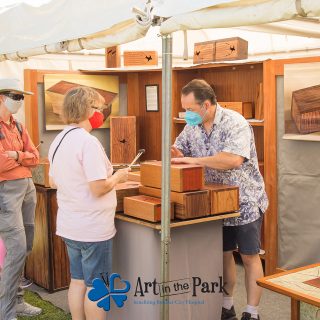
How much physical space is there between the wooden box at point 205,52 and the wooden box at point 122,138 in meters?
0.84

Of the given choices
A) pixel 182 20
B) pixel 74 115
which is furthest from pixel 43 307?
pixel 182 20

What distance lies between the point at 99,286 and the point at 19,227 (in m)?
0.89

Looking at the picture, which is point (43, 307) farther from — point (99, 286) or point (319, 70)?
point (319, 70)

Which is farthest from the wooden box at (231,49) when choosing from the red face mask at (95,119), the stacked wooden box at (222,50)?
the red face mask at (95,119)

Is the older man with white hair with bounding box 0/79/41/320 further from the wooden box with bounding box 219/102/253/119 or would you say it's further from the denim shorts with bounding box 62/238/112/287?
the wooden box with bounding box 219/102/253/119

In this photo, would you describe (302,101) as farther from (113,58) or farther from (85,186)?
(85,186)

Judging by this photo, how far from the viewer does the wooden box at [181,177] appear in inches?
106

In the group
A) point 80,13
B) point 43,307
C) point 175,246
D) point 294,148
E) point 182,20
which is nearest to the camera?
point 182,20

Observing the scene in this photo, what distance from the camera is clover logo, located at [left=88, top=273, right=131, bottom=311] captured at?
2764 millimetres

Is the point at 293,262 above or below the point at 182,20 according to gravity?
below

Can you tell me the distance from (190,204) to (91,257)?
0.59 meters

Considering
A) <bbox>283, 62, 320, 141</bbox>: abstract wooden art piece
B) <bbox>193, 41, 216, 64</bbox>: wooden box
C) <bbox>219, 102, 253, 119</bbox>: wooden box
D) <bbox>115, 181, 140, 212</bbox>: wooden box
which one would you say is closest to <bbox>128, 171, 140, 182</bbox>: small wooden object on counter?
<bbox>115, 181, 140, 212</bbox>: wooden box

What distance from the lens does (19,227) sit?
3.38 metres

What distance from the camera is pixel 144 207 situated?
268 cm
